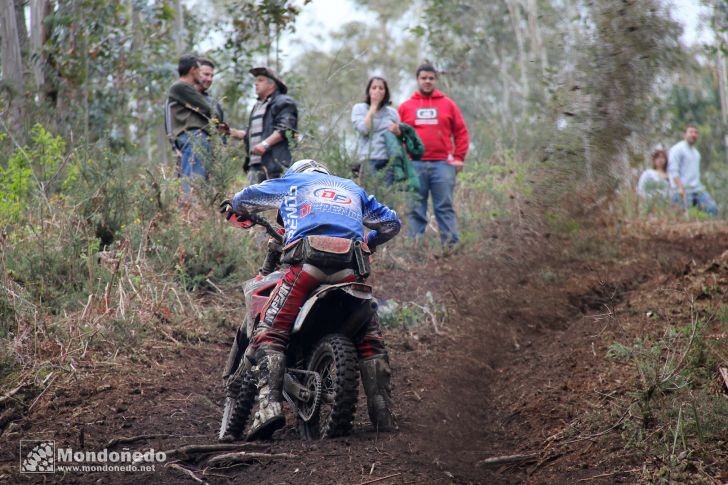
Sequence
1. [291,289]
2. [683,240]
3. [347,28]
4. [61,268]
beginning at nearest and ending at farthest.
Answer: [291,289], [61,268], [683,240], [347,28]

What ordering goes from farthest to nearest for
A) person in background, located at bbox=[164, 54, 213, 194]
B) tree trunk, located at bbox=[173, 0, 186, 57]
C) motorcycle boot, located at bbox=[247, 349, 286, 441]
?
tree trunk, located at bbox=[173, 0, 186, 57] < person in background, located at bbox=[164, 54, 213, 194] < motorcycle boot, located at bbox=[247, 349, 286, 441]

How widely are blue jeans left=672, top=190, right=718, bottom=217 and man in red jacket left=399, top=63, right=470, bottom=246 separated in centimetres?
529

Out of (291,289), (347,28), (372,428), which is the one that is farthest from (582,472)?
(347,28)

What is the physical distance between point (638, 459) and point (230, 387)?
2873 millimetres

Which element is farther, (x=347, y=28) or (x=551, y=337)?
(x=347, y=28)

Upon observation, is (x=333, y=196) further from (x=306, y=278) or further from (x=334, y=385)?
(x=334, y=385)

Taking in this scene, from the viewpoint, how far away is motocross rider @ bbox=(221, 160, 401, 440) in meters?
6.27

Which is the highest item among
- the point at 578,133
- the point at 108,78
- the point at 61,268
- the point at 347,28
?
the point at 347,28

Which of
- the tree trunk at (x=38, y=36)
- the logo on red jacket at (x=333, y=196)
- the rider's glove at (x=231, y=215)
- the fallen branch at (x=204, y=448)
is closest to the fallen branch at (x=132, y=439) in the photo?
the fallen branch at (x=204, y=448)

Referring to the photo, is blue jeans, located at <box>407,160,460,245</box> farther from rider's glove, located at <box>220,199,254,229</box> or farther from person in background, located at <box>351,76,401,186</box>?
rider's glove, located at <box>220,199,254,229</box>

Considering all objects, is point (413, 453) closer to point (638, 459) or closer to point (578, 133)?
point (638, 459)

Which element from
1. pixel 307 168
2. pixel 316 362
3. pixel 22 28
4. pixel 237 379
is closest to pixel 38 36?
pixel 22 28

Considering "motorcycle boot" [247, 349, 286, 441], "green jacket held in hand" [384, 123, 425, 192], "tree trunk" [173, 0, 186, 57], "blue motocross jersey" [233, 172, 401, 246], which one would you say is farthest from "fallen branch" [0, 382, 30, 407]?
"tree trunk" [173, 0, 186, 57]

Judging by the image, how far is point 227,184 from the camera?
10.4 metres
